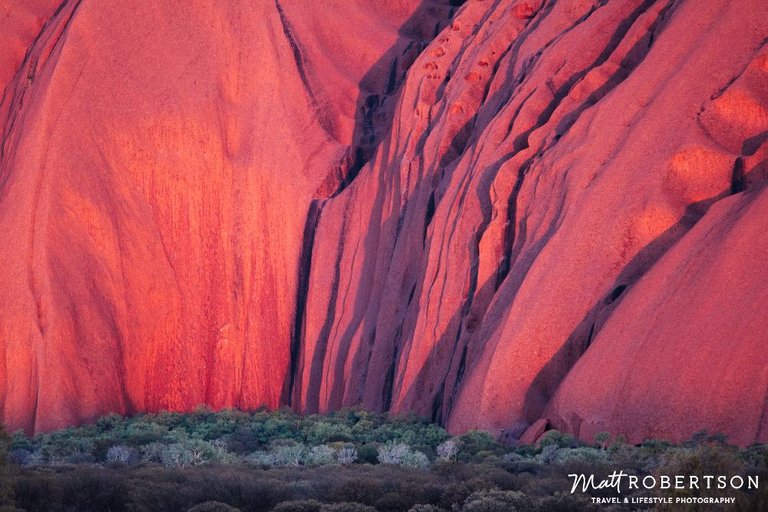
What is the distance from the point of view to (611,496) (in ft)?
39.7

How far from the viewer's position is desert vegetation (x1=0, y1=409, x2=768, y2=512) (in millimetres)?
11742

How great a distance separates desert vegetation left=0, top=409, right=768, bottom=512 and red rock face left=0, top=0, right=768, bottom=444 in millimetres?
2112

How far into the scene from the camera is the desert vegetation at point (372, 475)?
1174 cm

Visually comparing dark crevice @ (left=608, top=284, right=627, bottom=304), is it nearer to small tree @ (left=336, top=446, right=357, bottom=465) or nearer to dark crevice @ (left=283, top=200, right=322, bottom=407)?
small tree @ (left=336, top=446, right=357, bottom=465)

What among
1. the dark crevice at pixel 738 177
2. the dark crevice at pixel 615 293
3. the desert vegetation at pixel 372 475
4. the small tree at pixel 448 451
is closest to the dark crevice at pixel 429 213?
the desert vegetation at pixel 372 475

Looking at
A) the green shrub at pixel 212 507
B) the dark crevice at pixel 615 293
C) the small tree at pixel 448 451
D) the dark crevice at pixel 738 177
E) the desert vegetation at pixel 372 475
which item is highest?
the dark crevice at pixel 738 177

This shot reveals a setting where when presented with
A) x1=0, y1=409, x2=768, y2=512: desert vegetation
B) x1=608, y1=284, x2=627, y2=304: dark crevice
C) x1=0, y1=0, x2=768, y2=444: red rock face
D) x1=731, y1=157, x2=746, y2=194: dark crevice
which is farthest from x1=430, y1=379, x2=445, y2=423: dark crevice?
x1=731, y1=157, x2=746, y2=194: dark crevice

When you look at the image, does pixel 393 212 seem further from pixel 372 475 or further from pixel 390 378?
pixel 372 475

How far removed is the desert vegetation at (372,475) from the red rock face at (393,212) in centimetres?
211

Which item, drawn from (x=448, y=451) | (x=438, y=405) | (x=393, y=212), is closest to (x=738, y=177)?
(x=448, y=451)

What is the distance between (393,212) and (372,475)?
19.1 meters

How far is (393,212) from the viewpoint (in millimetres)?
33219

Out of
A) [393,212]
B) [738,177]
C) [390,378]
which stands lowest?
[390,378]

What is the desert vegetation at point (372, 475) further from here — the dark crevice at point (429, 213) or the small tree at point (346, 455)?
the dark crevice at point (429, 213)
